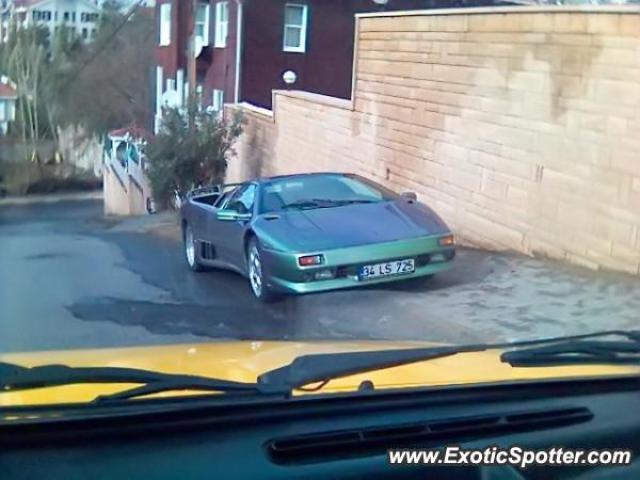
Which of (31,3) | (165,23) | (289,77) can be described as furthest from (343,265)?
(289,77)

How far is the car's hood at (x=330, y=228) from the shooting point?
8.30m

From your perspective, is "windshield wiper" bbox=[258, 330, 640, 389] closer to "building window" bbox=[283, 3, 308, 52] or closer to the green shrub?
the green shrub

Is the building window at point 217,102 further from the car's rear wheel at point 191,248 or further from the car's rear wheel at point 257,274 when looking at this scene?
the car's rear wheel at point 257,274

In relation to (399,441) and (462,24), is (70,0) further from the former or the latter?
(462,24)

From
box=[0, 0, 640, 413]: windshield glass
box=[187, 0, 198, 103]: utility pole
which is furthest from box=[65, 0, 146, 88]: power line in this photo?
box=[187, 0, 198, 103]: utility pole

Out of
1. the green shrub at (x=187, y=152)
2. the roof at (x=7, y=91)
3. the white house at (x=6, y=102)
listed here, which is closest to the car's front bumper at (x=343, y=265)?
the green shrub at (x=187, y=152)

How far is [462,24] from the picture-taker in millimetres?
12648

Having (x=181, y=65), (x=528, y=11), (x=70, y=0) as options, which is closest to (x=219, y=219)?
(x=181, y=65)

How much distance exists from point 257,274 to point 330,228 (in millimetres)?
727

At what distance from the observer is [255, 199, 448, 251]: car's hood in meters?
8.30

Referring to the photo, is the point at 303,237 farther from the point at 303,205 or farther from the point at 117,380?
the point at 117,380

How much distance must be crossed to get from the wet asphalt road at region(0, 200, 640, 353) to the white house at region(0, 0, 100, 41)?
120cm

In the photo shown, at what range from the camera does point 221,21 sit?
9.30 m

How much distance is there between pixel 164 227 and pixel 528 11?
415 cm
